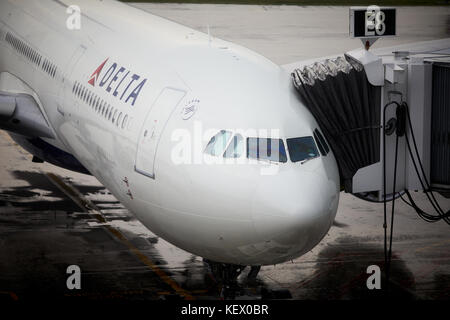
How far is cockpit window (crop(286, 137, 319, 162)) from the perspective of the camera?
44.7ft

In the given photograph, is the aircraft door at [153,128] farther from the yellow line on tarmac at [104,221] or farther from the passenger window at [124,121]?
→ the yellow line on tarmac at [104,221]

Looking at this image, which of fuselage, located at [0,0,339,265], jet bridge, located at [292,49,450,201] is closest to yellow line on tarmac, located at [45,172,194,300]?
fuselage, located at [0,0,339,265]

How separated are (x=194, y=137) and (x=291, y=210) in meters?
2.00

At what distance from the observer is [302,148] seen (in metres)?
13.8

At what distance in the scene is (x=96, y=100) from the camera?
17.4 m

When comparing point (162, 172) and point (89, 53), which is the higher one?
point (89, 53)

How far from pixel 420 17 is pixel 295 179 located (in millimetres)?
55316

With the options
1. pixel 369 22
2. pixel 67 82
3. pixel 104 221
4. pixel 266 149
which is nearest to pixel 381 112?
pixel 369 22

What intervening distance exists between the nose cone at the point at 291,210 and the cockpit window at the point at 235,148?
641mm

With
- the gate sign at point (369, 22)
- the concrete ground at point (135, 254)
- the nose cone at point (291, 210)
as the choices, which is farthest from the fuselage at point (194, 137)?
the concrete ground at point (135, 254)

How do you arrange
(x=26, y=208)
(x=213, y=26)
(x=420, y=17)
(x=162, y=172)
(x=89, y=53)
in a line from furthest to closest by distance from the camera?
1. (x=420, y=17)
2. (x=213, y=26)
3. (x=26, y=208)
4. (x=89, y=53)
5. (x=162, y=172)

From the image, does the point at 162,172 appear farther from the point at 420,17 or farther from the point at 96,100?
the point at 420,17

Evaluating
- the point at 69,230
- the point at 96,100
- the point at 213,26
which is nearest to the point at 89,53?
the point at 96,100

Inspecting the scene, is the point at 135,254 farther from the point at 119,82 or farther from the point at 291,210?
the point at 291,210
